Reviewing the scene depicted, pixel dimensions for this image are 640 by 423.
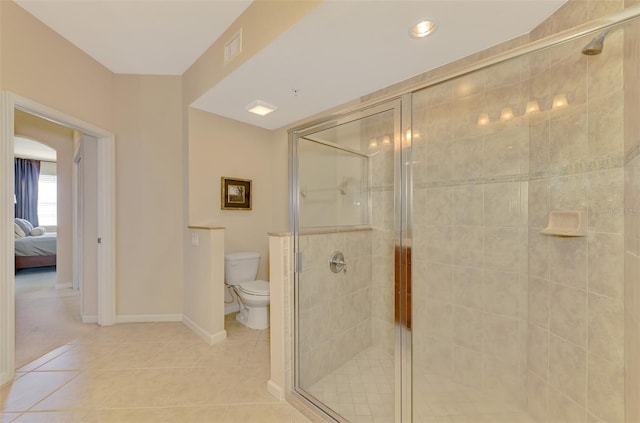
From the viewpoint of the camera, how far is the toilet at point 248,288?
8.25ft

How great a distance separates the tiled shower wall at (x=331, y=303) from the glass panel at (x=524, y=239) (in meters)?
0.40

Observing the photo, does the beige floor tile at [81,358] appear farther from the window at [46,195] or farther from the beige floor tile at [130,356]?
the window at [46,195]

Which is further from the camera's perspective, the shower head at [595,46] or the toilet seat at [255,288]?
the toilet seat at [255,288]

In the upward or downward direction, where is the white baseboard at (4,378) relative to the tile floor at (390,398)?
upward

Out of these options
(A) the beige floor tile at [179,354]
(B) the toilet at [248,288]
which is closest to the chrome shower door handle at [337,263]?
(B) the toilet at [248,288]

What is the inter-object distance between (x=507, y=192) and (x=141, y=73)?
135 inches

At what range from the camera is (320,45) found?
Result: 1.66 meters

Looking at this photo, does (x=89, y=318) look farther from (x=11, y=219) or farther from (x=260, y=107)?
(x=260, y=107)

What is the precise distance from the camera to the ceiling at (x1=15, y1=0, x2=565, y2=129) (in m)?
1.41

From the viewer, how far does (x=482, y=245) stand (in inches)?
69.1

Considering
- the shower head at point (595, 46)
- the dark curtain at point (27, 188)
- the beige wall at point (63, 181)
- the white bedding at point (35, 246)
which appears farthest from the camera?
the dark curtain at point (27, 188)

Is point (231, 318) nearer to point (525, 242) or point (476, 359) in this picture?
point (476, 359)

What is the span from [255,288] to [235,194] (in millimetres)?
1064

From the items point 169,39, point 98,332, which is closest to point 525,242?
point 169,39
